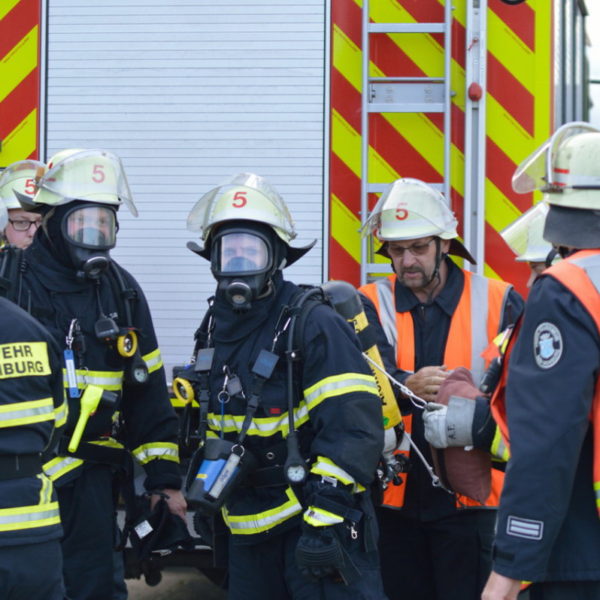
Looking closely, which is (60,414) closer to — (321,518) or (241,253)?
(241,253)

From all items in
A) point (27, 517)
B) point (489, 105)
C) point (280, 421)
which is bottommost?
point (27, 517)

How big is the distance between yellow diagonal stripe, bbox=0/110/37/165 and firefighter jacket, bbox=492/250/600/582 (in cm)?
265

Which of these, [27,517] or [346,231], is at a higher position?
[346,231]

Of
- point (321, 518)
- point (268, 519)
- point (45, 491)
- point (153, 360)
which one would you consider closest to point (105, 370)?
point (153, 360)

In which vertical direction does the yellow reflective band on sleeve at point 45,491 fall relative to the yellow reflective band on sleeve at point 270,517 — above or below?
above

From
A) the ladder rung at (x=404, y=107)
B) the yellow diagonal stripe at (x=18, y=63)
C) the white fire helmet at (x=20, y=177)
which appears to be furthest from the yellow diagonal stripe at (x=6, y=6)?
the ladder rung at (x=404, y=107)

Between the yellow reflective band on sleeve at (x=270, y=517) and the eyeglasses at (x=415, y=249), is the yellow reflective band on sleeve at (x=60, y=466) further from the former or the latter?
the eyeglasses at (x=415, y=249)

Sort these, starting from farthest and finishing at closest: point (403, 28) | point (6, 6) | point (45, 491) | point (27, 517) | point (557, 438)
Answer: point (6, 6), point (403, 28), point (45, 491), point (27, 517), point (557, 438)

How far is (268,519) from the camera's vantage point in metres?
3.26

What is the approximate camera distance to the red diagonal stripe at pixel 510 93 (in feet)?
13.9

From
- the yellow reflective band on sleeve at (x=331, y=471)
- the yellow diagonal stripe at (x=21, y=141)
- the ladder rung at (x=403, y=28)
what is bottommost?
the yellow reflective band on sleeve at (x=331, y=471)

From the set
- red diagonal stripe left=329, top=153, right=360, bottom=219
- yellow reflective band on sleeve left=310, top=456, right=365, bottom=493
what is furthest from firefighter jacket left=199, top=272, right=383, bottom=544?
red diagonal stripe left=329, top=153, right=360, bottom=219

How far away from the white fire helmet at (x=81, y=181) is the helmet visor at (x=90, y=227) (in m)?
0.04

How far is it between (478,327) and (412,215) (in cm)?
46
